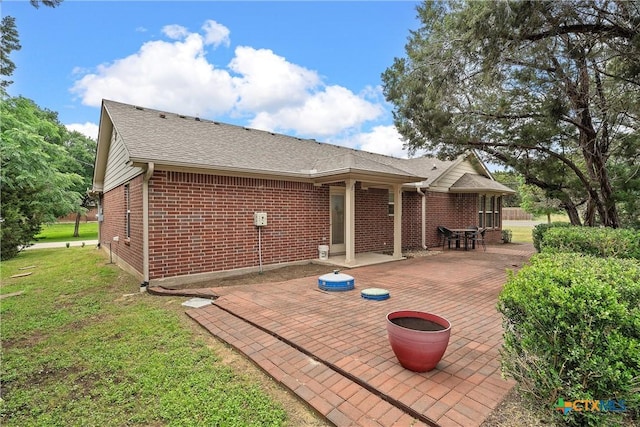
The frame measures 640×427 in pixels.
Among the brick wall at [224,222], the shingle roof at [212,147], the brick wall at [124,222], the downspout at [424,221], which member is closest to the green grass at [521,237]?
the downspout at [424,221]

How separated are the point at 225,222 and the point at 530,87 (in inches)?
315

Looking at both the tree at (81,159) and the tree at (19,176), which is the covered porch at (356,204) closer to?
the tree at (19,176)

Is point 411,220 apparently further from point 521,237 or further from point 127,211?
point 521,237

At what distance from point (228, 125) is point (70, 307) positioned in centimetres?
738

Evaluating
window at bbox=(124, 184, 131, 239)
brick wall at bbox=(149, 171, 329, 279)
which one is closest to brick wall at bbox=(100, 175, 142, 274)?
window at bbox=(124, 184, 131, 239)

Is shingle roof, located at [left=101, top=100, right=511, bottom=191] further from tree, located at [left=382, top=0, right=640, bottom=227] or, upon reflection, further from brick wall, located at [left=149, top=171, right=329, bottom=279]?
tree, located at [left=382, top=0, right=640, bottom=227]

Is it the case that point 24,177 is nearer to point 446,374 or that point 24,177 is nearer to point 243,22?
point 243,22

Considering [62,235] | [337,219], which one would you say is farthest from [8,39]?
[62,235]

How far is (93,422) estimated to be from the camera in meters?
2.48

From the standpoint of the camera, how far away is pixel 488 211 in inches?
621

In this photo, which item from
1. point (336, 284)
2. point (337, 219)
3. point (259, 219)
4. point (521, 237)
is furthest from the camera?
point (521, 237)

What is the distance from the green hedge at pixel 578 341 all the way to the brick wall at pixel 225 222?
666cm

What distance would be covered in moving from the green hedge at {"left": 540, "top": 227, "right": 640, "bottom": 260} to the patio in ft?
5.00

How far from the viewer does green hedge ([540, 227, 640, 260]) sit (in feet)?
15.6
